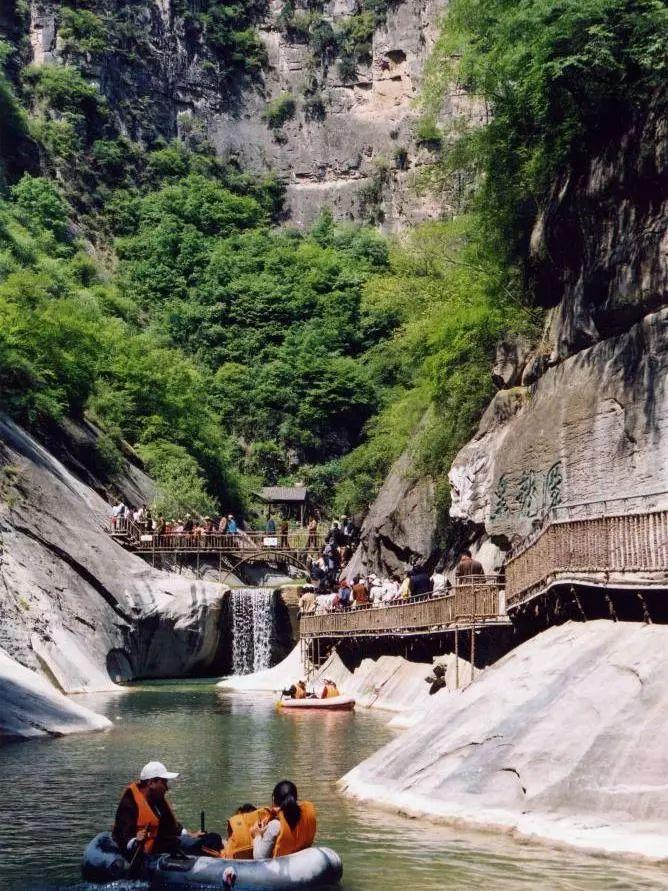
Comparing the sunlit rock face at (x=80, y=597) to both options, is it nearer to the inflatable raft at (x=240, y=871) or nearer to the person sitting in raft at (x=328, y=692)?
the person sitting in raft at (x=328, y=692)

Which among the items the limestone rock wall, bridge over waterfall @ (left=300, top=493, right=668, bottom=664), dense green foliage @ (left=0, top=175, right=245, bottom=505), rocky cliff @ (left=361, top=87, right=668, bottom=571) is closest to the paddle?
bridge over waterfall @ (left=300, top=493, right=668, bottom=664)

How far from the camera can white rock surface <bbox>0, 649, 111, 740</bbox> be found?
20547 mm

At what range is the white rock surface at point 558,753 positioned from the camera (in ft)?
37.4

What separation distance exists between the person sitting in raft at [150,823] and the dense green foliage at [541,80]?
18.6 metres

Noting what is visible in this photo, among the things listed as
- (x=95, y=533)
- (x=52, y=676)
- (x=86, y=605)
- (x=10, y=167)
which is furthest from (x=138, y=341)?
(x=52, y=676)

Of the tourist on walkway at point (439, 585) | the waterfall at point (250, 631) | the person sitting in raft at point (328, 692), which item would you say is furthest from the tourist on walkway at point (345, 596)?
the waterfall at point (250, 631)

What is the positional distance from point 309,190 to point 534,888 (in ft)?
276

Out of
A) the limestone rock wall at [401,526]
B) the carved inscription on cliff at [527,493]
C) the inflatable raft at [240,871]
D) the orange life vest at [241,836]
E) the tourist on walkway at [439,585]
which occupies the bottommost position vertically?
the inflatable raft at [240,871]

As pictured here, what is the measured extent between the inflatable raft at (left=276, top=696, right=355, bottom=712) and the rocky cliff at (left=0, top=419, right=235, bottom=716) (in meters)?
6.41

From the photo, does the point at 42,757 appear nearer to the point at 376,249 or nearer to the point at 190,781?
the point at 190,781

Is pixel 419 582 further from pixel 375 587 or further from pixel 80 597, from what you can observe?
pixel 80 597

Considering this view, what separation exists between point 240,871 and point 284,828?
61 cm

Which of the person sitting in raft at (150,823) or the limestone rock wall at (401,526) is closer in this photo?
the person sitting in raft at (150,823)

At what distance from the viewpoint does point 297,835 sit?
1105 centimetres
